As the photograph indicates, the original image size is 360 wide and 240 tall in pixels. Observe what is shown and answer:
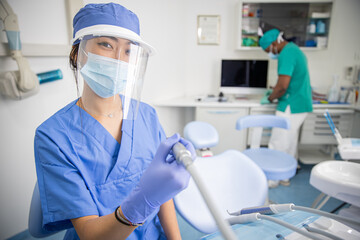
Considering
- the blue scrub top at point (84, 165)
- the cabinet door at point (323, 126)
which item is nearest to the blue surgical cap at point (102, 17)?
the blue scrub top at point (84, 165)

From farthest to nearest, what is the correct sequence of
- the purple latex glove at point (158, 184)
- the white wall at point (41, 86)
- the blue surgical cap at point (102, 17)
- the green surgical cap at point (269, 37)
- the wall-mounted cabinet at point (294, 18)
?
the wall-mounted cabinet at point (294, 18), the green surgical cap at point (269, 37), the white wall at point (41, 86), the blue surgical cap at point (102, 17), the purple latex glove at point (158, 184)

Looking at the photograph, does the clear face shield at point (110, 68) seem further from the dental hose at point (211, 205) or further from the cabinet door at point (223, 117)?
the cabinet door at point (223, 117)

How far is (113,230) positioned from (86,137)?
29cm

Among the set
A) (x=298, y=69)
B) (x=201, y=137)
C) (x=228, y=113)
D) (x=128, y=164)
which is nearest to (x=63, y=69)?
(x=128, y=164)

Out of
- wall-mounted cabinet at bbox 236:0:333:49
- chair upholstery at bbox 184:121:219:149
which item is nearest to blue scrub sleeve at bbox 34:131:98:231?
chair upholstery at bbox 184:121:219:149

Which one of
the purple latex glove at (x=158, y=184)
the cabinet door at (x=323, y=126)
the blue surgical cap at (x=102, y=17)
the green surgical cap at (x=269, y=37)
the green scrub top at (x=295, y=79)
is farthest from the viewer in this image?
the cabinet door at (x=323, y=126)

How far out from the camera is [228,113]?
8.06ft

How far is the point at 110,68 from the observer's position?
2.04ft

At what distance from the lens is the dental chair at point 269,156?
1436mm

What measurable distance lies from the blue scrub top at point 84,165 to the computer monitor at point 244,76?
2082 millimetres

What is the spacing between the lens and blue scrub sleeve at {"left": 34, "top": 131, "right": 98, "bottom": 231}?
596mm

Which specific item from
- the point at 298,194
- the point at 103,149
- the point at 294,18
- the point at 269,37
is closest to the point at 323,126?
Answer: the point at 298,194

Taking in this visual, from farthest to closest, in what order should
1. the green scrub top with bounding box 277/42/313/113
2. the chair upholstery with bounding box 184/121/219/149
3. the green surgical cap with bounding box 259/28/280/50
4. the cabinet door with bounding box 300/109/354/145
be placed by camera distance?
the cabinet door with bounding box 300/109/354/145 < the green surgical cap with bounding box 259/28/280/50 < the green scrub top with bounding box 277/42/313/113 < the chair upholstery with bounding box 184/121/219/149

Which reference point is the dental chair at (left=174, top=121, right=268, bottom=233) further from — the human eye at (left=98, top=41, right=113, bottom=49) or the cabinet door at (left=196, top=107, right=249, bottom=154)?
the cabinet door at (left=196, top=107, right=249, bottom=154)
